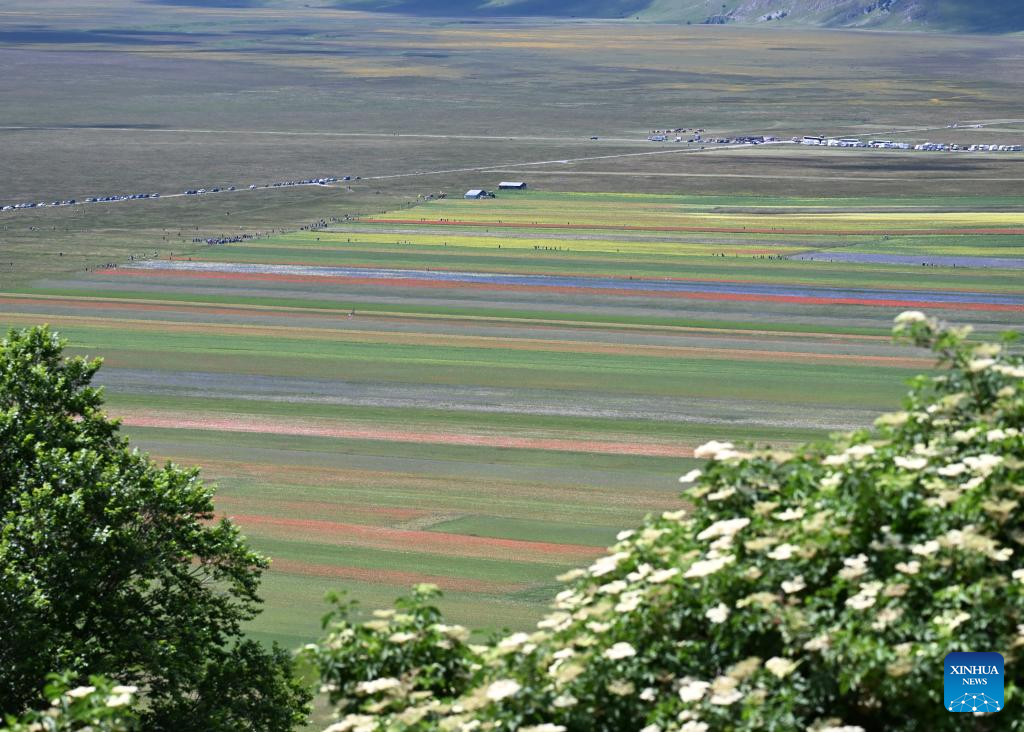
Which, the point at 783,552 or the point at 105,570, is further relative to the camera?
the point at 105,570

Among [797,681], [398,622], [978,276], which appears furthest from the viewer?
[978,276]

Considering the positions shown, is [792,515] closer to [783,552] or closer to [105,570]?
[783,552]

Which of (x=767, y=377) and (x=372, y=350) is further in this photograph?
(x=372, y=350)

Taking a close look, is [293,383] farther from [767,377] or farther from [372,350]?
[767,377]

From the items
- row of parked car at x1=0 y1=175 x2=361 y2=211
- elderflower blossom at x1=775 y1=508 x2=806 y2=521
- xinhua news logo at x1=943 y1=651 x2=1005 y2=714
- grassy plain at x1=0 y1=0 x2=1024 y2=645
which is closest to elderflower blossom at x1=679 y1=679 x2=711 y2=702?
elderflower blossom at x1=775 y1=508 x2=806 y2=521

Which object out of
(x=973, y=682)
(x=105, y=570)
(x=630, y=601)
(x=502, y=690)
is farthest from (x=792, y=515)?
(x=105, y=570)

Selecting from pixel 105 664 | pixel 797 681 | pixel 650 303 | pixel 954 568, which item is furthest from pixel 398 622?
pixel 650 303
